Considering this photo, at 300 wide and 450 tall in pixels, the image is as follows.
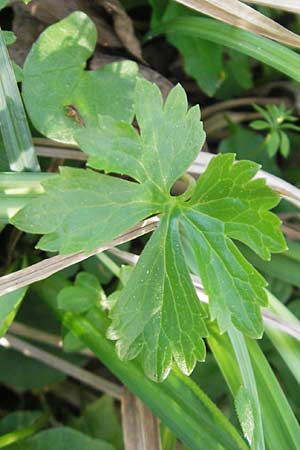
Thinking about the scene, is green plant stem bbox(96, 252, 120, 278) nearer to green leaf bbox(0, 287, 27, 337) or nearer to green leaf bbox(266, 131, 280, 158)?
green leaf bbox(0, 287, 27, 337)

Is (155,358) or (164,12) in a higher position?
(164,12)

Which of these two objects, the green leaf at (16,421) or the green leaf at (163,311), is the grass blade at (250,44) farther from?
the green leaf at (16,421)

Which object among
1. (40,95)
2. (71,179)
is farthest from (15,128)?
(71,179)

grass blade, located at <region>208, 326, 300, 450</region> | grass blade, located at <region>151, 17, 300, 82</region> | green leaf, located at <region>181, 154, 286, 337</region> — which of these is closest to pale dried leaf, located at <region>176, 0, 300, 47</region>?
grass blade, located at <region>151, 17, 300, 82</region>

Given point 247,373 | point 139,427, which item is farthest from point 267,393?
point 139,427

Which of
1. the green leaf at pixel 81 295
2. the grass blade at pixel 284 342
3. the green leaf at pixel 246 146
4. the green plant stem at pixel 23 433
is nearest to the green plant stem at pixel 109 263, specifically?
the green leaf at pixel 81 295

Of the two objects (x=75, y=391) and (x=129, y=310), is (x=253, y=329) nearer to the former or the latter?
(x=129, y=310)
